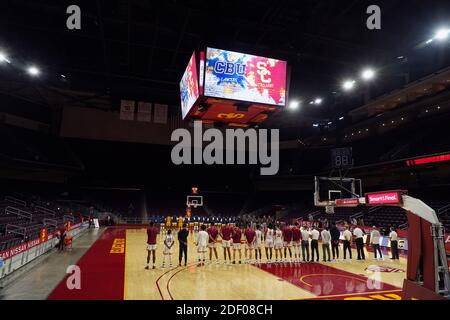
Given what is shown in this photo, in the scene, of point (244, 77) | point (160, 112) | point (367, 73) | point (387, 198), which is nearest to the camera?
point (387, 198)

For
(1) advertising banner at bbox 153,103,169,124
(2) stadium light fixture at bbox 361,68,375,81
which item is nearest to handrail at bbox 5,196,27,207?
(1) advertising banner at bbox 153,103,169,124

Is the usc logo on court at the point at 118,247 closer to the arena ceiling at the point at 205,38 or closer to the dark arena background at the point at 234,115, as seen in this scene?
the dark arena background at the point at 234,115

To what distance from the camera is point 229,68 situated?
902cm

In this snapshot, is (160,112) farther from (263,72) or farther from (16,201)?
(16,201)

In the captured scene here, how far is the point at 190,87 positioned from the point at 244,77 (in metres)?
1.83

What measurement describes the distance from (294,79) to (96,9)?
29.6ft

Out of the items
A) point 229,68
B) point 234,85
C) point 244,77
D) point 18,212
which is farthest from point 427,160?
point 18,212

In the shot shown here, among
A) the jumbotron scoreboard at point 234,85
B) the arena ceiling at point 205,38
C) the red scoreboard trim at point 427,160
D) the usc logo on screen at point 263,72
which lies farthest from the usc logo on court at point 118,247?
the red scoreboard trim at point 427,160

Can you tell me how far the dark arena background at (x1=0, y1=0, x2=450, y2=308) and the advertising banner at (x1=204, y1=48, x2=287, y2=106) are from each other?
42mm

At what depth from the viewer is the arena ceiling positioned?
970 centimetres

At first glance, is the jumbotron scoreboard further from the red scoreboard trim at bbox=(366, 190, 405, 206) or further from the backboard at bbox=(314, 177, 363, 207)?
the backboard at bbox=(314, 177, 363, 207)

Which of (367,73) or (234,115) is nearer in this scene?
(234,115)

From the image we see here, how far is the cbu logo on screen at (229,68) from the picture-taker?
8.89 m

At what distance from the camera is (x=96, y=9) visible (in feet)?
32.2
